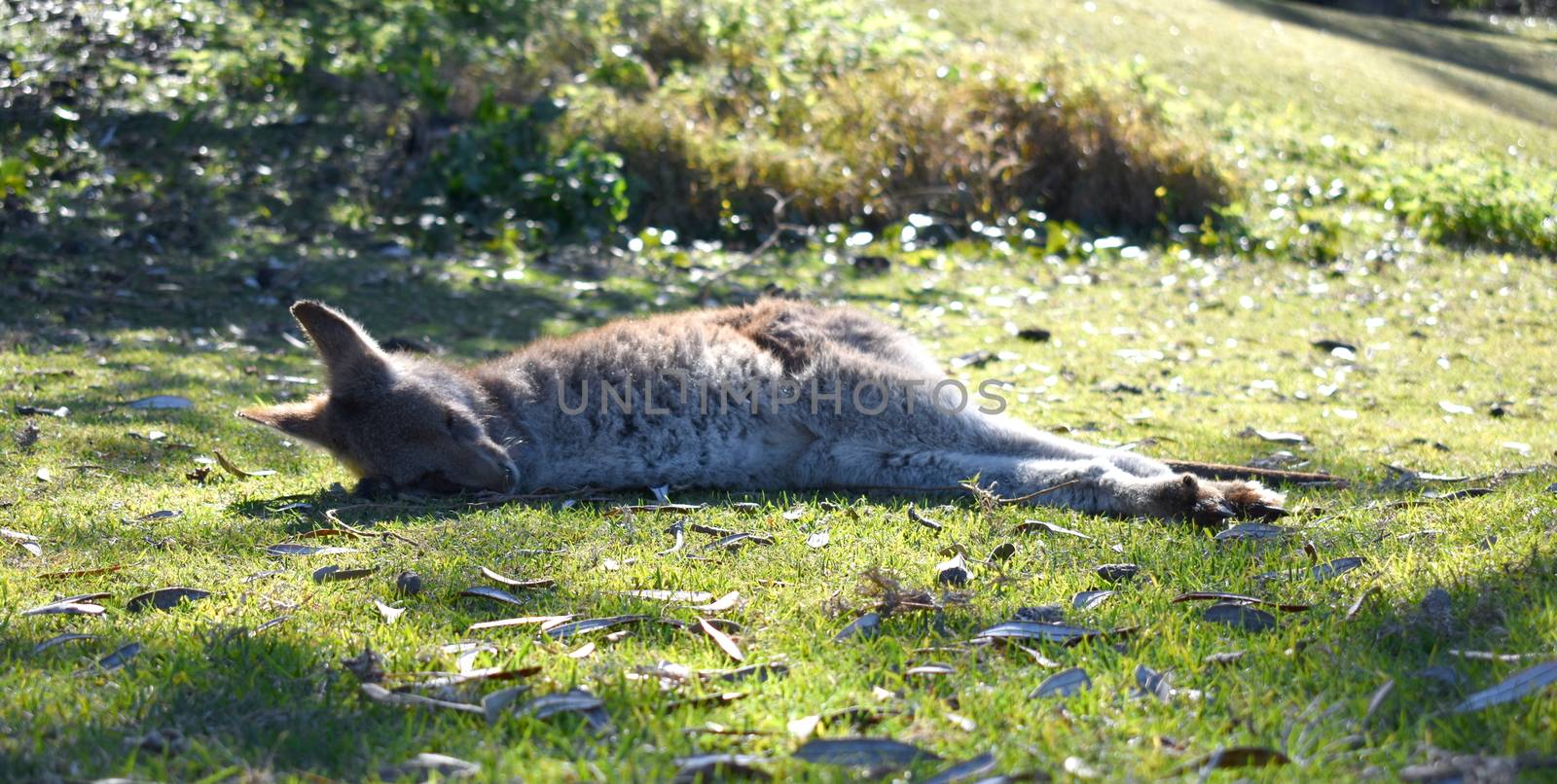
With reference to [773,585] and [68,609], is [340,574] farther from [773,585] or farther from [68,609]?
[773,585]

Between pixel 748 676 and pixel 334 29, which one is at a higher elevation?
pixel 334 29

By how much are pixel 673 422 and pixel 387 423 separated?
107cm

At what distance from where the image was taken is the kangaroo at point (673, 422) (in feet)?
15.6

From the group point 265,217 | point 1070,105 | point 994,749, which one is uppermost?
point 1070,105

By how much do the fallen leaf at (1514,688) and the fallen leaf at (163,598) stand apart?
310 centimetres

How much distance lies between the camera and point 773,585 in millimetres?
3596

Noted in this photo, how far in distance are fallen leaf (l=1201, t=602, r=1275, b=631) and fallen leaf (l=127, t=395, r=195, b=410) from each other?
4.84m

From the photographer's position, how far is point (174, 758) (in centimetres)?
251

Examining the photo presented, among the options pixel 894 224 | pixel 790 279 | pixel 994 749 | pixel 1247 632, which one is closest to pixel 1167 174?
pixel 894 224

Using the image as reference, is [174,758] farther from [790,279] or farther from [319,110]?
[319,110]

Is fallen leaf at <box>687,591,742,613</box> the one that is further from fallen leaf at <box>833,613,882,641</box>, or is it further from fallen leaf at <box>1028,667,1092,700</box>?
fallen leaf at <box>1028,667,1092,700</box>

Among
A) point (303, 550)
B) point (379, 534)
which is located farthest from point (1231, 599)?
point (303, 550)

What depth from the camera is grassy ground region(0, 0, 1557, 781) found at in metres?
2.58

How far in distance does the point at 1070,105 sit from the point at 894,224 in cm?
237
